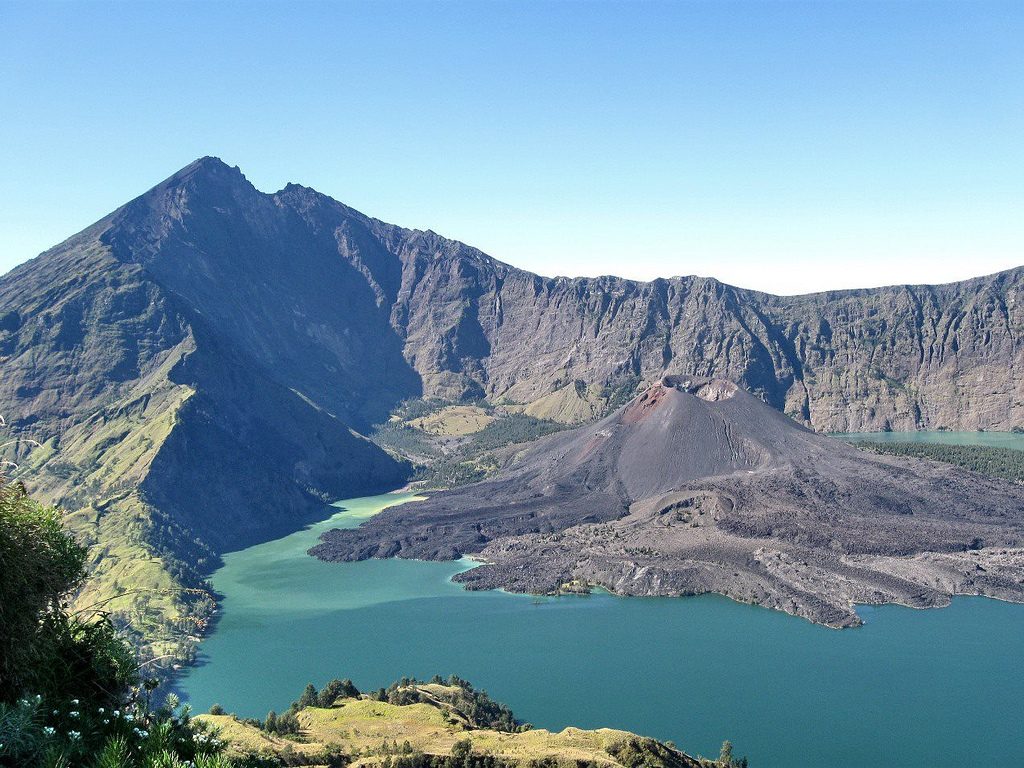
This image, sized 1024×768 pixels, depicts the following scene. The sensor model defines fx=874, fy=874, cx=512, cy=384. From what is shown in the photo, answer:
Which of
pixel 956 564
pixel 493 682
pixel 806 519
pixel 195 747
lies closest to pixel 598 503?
pixel 806 519

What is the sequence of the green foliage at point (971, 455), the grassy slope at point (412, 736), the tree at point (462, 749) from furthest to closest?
the green foliage at point (971, 455)
the grassy slope at point (412, 736)
the tree at point (462, 749)

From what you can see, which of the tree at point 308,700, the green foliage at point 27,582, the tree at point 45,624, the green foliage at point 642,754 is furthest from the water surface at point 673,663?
the green foliage at point 27,582

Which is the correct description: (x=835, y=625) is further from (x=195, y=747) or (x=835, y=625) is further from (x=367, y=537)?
(x=195, y=747)

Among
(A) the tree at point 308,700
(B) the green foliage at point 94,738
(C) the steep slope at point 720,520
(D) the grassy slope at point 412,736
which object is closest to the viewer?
(B) the green foliage at point 94,738

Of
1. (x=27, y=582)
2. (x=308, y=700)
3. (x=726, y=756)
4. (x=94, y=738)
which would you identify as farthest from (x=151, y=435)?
(x=94, y=738)

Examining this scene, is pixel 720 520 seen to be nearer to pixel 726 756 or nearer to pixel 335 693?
pixel 726 756

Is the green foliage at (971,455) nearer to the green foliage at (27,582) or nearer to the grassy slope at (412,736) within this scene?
the grassy slope at (412,736)
